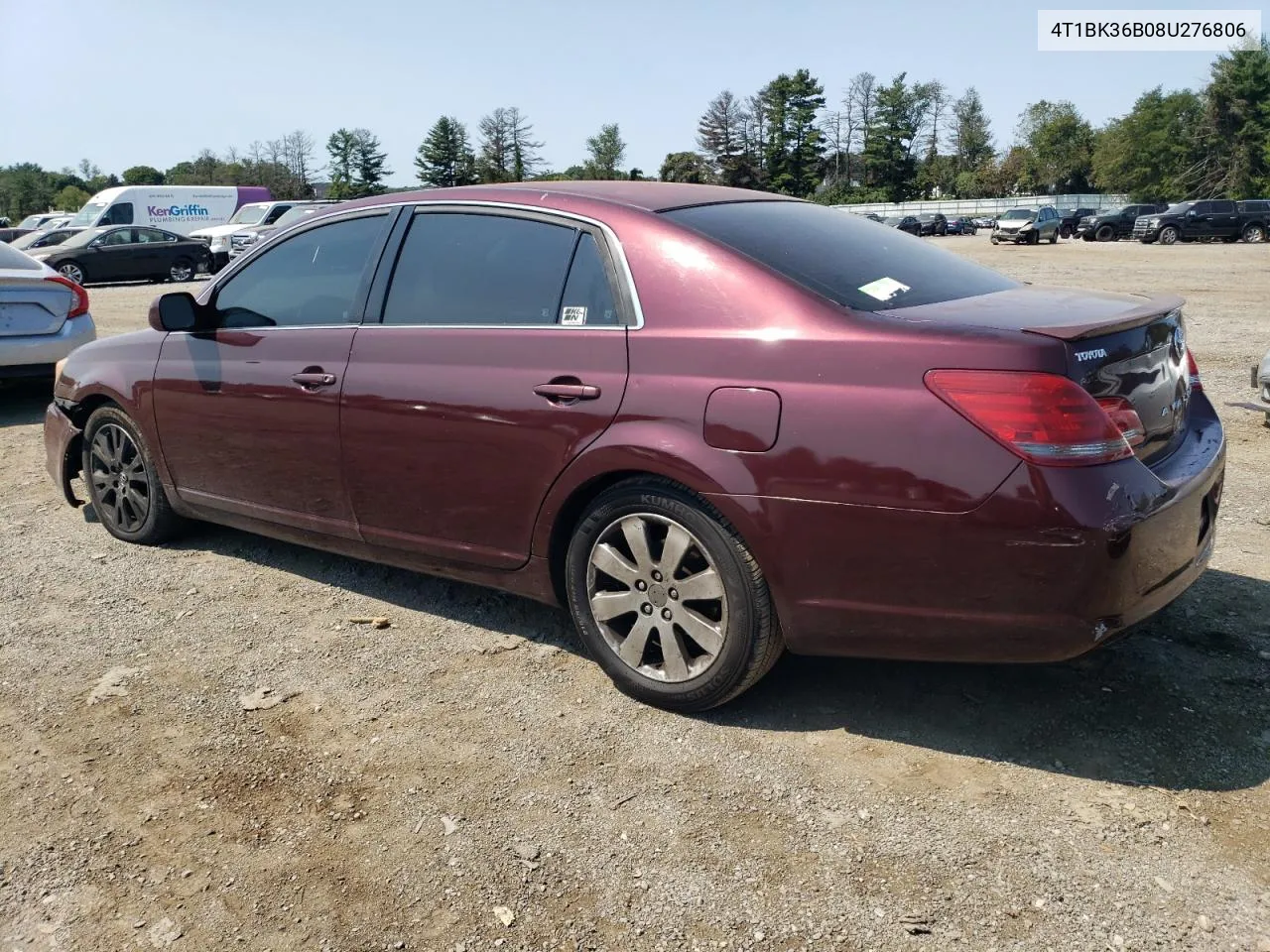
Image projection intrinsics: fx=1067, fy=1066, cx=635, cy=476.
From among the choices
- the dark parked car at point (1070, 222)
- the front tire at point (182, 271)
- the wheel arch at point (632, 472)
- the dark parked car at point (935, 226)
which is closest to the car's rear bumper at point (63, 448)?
the wheel arch at point (632, 472)

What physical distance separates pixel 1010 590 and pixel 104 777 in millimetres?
2597

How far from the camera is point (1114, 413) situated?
2822 mm

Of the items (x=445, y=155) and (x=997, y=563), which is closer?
(x=997, y=563)

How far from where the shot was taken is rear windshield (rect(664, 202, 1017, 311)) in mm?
3211

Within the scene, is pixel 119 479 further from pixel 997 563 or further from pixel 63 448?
pixel 997 563

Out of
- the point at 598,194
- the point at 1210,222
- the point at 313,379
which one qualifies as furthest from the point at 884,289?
the point at 1210,222

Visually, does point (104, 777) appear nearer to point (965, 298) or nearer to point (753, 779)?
point (753, 779)

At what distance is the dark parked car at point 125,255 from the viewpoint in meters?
25.0

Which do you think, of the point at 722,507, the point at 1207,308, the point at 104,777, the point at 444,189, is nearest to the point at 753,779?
the point at 722,507

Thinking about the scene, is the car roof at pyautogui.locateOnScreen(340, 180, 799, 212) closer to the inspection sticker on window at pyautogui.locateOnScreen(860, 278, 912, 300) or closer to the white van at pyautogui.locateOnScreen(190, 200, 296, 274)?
the inspection sticker on window at pyautogui.locateOnScreen(860, 278, 912, 300)

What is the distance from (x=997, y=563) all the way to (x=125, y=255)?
1060 inches

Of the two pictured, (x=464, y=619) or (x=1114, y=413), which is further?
(x=464, y=619)

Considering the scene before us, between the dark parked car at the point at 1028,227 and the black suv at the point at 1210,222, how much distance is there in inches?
181

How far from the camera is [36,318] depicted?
8445 mm
